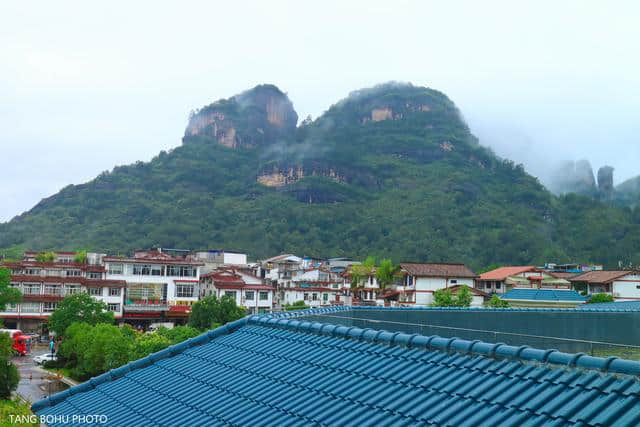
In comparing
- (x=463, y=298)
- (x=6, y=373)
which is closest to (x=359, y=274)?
(x=463, y=298)

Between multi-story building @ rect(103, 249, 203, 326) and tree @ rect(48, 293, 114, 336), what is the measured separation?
1086 cm

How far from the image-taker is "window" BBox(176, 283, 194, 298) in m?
54.8

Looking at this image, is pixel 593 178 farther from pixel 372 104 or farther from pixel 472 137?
pixel 372 104

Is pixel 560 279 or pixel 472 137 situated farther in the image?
pixel 472 137

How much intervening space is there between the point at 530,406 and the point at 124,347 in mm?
27081

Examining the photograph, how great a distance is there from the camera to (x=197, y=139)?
169 m

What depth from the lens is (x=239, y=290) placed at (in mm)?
53688

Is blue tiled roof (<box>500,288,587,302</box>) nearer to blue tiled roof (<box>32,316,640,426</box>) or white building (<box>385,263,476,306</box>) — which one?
white building (<box>385,263,476,306</box>)

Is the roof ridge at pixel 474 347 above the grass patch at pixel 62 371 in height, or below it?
above

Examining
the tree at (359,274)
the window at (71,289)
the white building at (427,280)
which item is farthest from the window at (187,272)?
the white building at (427,280)

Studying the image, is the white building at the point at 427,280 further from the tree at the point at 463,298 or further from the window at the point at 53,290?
the window at the point at 53,290

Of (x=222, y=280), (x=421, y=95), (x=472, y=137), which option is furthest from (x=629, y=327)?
(x=421, y=95)

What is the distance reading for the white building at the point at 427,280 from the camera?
46.7m

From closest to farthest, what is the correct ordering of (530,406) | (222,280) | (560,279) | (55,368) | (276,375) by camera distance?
(530,406), (276,375), (55,368), (560,279), (222,280)
